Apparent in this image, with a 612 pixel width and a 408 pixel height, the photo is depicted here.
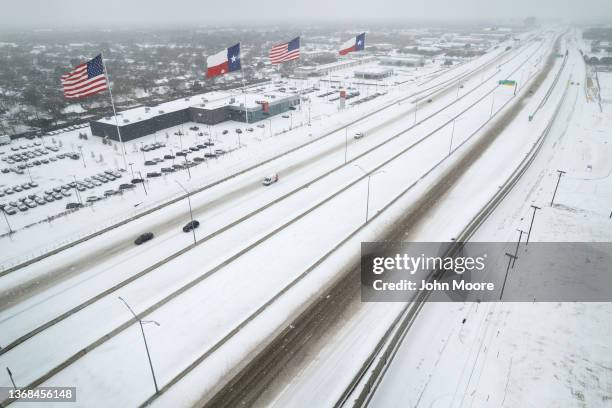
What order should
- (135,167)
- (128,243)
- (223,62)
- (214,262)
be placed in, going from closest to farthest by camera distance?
(214,262)
(128,243)
(135,167)
(223,62)

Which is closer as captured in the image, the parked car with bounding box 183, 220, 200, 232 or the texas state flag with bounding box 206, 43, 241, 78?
the parked car with bounding box 183, 220, 200, 232

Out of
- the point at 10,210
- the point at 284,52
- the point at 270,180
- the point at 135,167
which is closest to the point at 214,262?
the point at 270,180

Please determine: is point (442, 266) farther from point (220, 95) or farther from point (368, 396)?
point (220, 95)

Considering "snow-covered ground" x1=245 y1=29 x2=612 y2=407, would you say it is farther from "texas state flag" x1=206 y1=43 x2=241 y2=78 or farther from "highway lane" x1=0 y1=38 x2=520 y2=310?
"texas state flag" x1=206 y1=43 x2=241 y2=78

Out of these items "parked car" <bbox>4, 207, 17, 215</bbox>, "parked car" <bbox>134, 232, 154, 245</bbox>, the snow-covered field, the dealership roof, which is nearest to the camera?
the snow-covered field

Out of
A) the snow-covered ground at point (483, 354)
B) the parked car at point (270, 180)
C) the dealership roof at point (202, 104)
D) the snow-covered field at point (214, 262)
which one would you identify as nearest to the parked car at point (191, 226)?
the snow-covered field at point (214, 262)

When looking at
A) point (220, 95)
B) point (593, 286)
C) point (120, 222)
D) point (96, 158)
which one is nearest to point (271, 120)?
point (220, 95)

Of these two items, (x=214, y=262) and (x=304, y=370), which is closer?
(x=304, y=370)

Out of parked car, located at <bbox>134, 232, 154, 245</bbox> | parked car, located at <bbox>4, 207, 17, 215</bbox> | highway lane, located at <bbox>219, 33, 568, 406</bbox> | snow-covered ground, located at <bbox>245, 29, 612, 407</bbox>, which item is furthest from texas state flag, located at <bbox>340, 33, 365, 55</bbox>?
highway lane, located at <bbox>219, 33, 568, 406</bbox>

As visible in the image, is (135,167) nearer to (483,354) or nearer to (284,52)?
(284,52)
